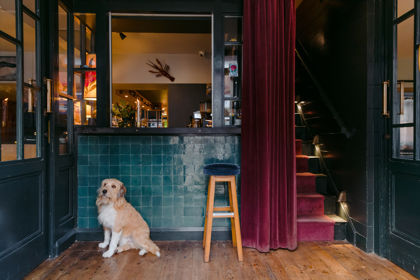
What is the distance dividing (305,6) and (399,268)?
149 inches

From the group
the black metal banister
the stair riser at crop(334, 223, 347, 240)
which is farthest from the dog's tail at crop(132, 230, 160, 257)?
the black metal banister

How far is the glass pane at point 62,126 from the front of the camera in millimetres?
2394

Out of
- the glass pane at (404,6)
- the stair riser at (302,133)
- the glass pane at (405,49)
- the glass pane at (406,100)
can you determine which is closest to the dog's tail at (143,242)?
the glass pane at (406,100)

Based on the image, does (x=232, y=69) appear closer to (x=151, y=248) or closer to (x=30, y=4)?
(x=30, y=4)

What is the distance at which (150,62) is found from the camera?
6.23 metres

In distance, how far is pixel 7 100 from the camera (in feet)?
6.07

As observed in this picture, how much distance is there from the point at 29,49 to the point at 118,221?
1651 mm

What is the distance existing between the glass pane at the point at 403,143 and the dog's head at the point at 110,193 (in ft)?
8.43

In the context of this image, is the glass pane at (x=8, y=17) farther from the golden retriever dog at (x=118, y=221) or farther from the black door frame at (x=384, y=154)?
the black door frame at (x=384, y=154)

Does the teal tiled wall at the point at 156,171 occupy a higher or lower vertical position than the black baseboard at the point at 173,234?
higher

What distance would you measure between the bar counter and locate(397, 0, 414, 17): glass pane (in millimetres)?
1842

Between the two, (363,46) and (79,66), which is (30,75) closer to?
(79,66)

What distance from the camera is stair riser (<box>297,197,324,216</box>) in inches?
111

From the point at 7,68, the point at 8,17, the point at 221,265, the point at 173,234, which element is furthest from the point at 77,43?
the point at 221,265
